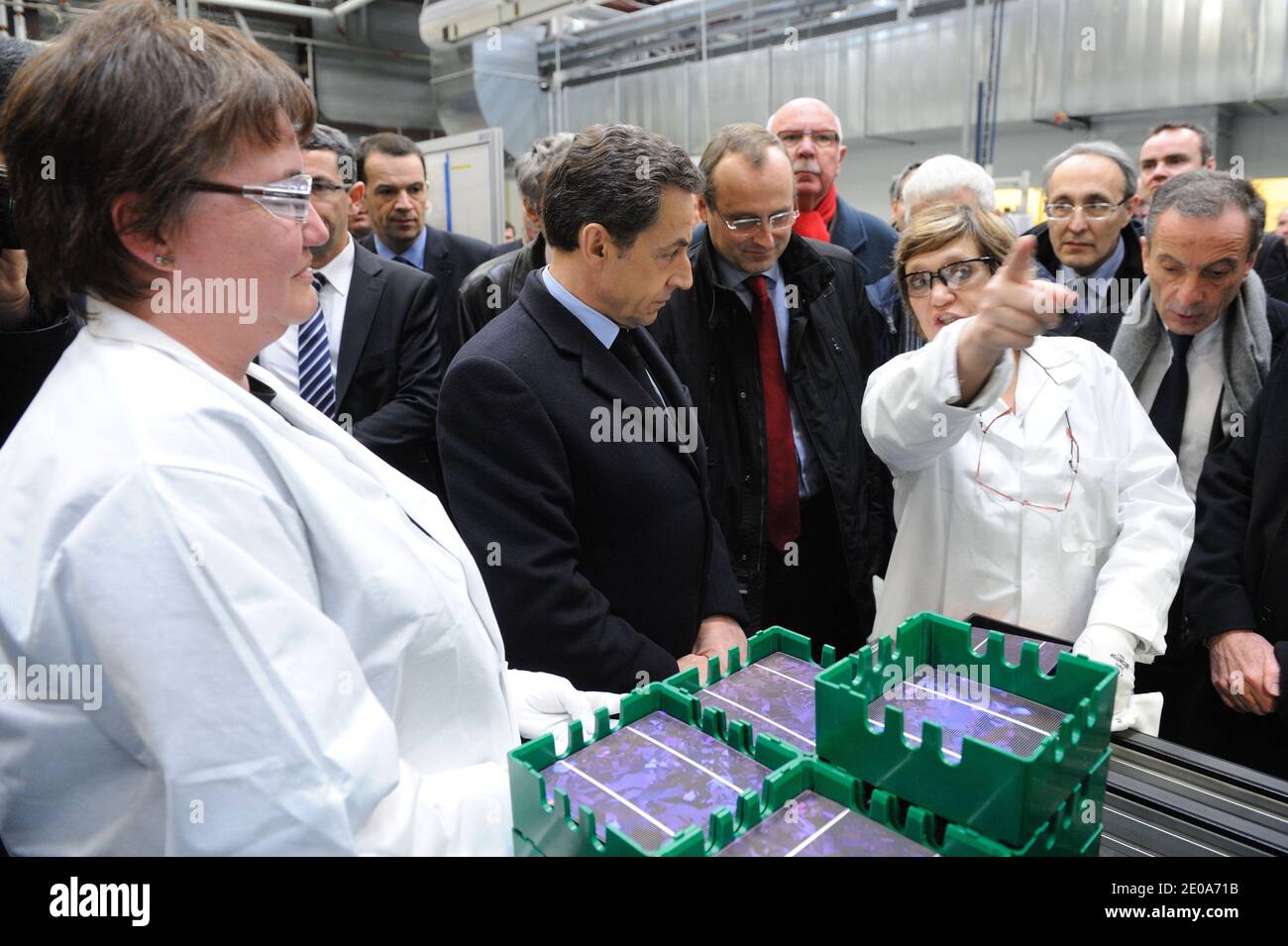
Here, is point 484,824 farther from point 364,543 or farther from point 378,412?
point 378,412

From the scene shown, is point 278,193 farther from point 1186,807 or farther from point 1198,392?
point 1198,392

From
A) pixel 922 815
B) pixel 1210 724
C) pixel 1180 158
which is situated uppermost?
pixel 1180 158

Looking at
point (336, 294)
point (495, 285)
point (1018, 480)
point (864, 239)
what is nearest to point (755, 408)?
point (1018, 480)

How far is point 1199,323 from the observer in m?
2.16

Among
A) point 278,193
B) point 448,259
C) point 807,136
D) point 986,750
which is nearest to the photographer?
point 986,750

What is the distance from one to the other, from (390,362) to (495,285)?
417mm

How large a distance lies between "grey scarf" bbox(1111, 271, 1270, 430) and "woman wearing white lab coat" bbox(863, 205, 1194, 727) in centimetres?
51

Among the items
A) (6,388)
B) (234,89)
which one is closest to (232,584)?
(234,89)

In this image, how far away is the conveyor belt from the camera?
0.88 metres

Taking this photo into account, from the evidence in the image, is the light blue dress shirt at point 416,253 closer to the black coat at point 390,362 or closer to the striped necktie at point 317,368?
the black coat at point 390,362

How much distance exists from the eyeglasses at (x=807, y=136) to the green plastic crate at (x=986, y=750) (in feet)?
9.54

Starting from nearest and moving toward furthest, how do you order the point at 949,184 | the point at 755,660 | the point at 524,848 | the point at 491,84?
the point at 524,848 → the point at 755,660 → the point at 949,184 → the point at 491,84

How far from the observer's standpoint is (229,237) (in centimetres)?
89

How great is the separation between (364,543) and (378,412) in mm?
1899
